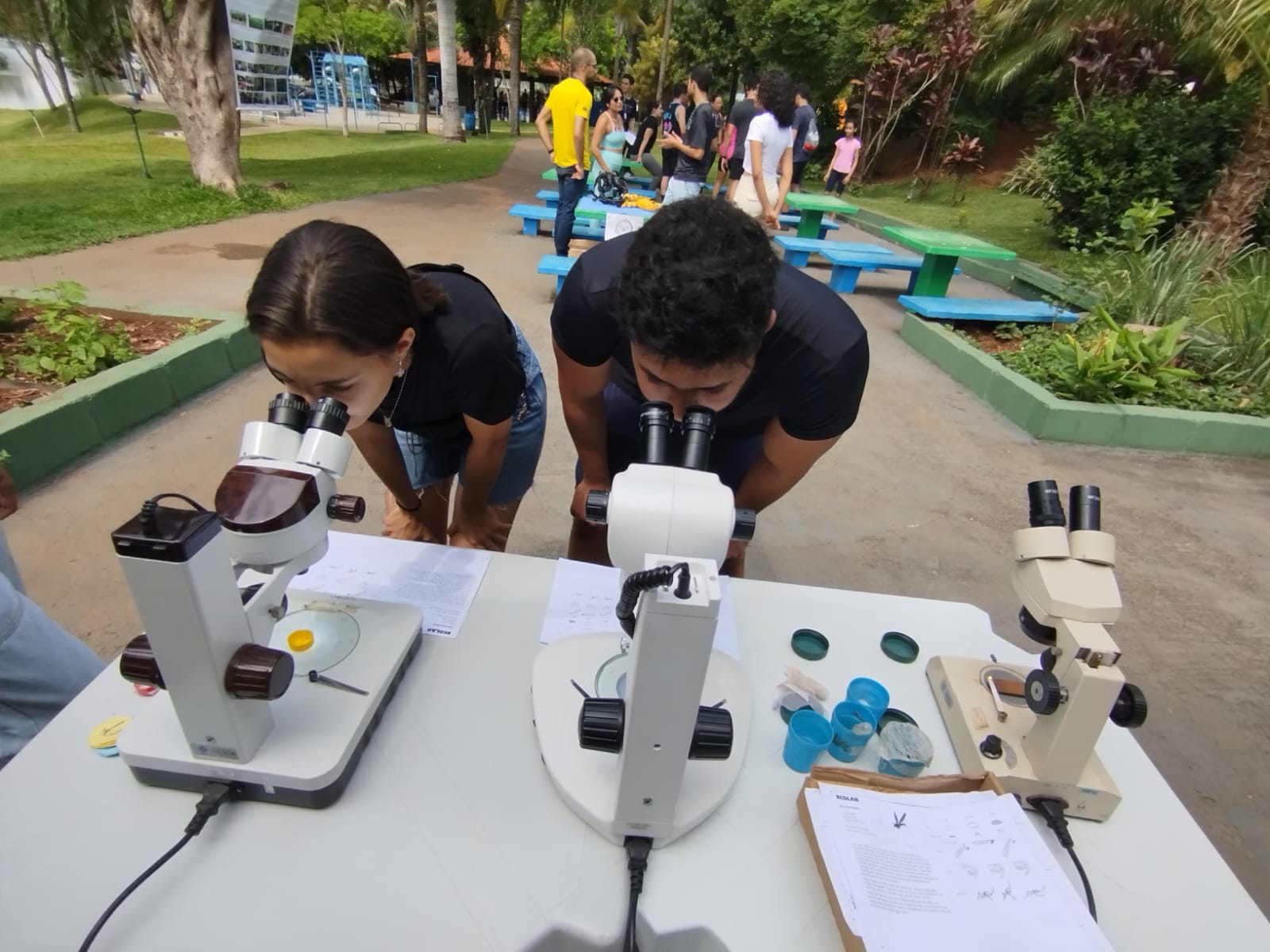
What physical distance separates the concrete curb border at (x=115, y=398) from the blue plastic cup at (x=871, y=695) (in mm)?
2809

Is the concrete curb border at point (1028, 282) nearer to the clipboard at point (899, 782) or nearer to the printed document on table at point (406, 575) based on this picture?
the clipboard at point (899, 782)

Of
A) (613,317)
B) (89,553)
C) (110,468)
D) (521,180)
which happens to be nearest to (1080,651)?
(613,317)

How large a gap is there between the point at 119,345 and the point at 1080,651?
3.68 m

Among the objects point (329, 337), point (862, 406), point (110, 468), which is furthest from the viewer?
point (862, 406)

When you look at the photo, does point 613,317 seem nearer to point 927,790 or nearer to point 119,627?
point 927,790

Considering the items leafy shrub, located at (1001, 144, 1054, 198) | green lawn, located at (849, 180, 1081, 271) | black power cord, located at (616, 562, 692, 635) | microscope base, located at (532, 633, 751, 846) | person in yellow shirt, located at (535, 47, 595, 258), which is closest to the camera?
black power cord, located at (616, 562, 692, 635)

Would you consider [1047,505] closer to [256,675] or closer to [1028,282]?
[256,675]

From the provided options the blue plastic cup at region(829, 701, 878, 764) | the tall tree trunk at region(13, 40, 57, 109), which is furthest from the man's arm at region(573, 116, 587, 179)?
the tall tree trunk at region(13, 40, 57, 109)

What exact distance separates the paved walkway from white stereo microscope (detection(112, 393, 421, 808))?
375 mm

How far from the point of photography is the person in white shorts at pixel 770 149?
532 cm

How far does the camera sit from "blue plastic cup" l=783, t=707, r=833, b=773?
3.26ft

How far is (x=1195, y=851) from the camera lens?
0.95m

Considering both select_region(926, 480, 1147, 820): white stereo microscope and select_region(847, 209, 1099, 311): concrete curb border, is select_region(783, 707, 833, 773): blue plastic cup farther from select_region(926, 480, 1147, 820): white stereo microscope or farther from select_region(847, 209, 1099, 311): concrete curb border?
select_region(847, 209, 1099, 311): concrete curb border

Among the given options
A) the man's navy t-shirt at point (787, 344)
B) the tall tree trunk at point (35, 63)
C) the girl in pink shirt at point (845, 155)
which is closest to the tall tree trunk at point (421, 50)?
the tall tree trunk at point (35, 63)
